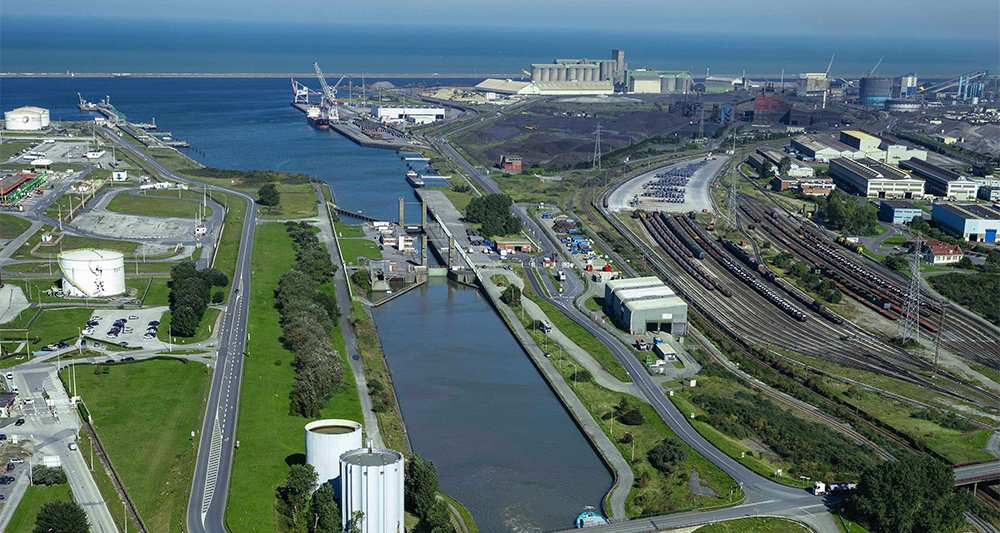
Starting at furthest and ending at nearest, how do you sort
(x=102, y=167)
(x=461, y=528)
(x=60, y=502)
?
(x=102, y=167) < (x=461, y=528) < (x=60, y=502)

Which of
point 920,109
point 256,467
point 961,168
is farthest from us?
point 920,109

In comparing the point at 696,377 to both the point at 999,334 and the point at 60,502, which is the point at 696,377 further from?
the point at 60,502

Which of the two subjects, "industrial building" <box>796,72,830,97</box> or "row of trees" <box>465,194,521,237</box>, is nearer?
"row of trees" <box>465,194,521,237</box>

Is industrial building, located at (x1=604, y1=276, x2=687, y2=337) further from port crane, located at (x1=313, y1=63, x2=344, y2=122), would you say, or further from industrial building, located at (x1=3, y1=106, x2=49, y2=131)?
port crane, located at (x1=313, y1=63, x2=344, y2=122)

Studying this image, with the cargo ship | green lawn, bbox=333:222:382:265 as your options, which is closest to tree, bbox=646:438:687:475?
green lawn, bbox=333:222:382:265

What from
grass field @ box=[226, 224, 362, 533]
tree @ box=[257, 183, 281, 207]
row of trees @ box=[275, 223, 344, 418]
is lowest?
grass field @ box=[226, 224, 362, 533]

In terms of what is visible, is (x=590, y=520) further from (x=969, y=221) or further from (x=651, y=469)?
(x=969, y=221)

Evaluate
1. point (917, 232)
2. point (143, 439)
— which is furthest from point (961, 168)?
point (143, 439)
